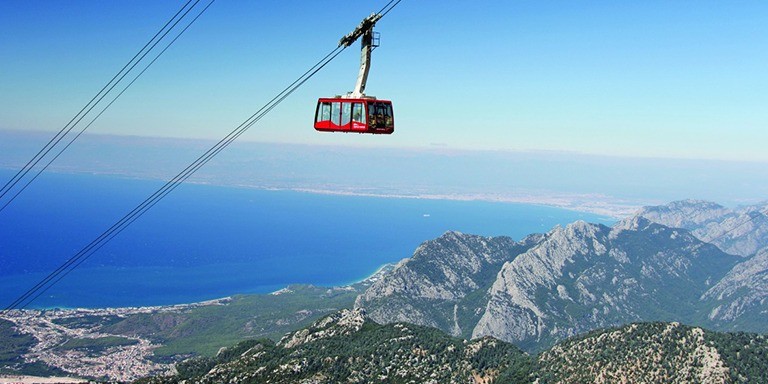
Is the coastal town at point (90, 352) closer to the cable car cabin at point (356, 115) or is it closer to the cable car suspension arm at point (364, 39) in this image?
the cable car cabin at point (356, 115)

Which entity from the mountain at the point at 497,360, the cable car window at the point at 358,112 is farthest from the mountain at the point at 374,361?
the cable car window at the point at 358,112

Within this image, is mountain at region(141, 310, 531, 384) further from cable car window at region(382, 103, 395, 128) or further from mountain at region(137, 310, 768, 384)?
cable car window at region(382, 103, 395, 128)

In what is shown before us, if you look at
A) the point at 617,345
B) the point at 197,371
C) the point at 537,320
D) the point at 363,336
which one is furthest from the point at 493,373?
the point at 537,320

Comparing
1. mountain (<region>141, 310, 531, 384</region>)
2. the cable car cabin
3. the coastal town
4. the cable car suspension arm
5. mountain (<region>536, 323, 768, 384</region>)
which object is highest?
the cable car suspension arm

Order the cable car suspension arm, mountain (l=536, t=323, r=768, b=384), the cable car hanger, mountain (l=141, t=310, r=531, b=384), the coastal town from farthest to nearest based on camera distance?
1. the coastal town
2. mountain (l=141, t=310, r=531, b=384)
3. mountain (l=536, t=323, r=768, b=384)
4. the cable car hanger
5. the cable car suspension arm

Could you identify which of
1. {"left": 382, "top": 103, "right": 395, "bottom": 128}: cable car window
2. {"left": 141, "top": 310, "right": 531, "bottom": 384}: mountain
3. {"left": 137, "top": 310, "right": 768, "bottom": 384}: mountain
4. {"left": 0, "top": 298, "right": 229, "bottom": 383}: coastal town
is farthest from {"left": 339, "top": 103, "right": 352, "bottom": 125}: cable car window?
{"left": 0, "top": 298, "right": 229, "bottom": 383}: coastal town

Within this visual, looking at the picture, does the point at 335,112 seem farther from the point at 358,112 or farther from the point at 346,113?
the point at 358,112

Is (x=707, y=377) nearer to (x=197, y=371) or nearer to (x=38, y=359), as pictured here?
(x=197, y=371)

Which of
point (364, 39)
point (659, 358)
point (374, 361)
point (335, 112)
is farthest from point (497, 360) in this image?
point (364, 39)

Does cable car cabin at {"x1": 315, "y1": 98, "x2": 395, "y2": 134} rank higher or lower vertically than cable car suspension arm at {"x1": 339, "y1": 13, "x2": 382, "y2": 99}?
lower
